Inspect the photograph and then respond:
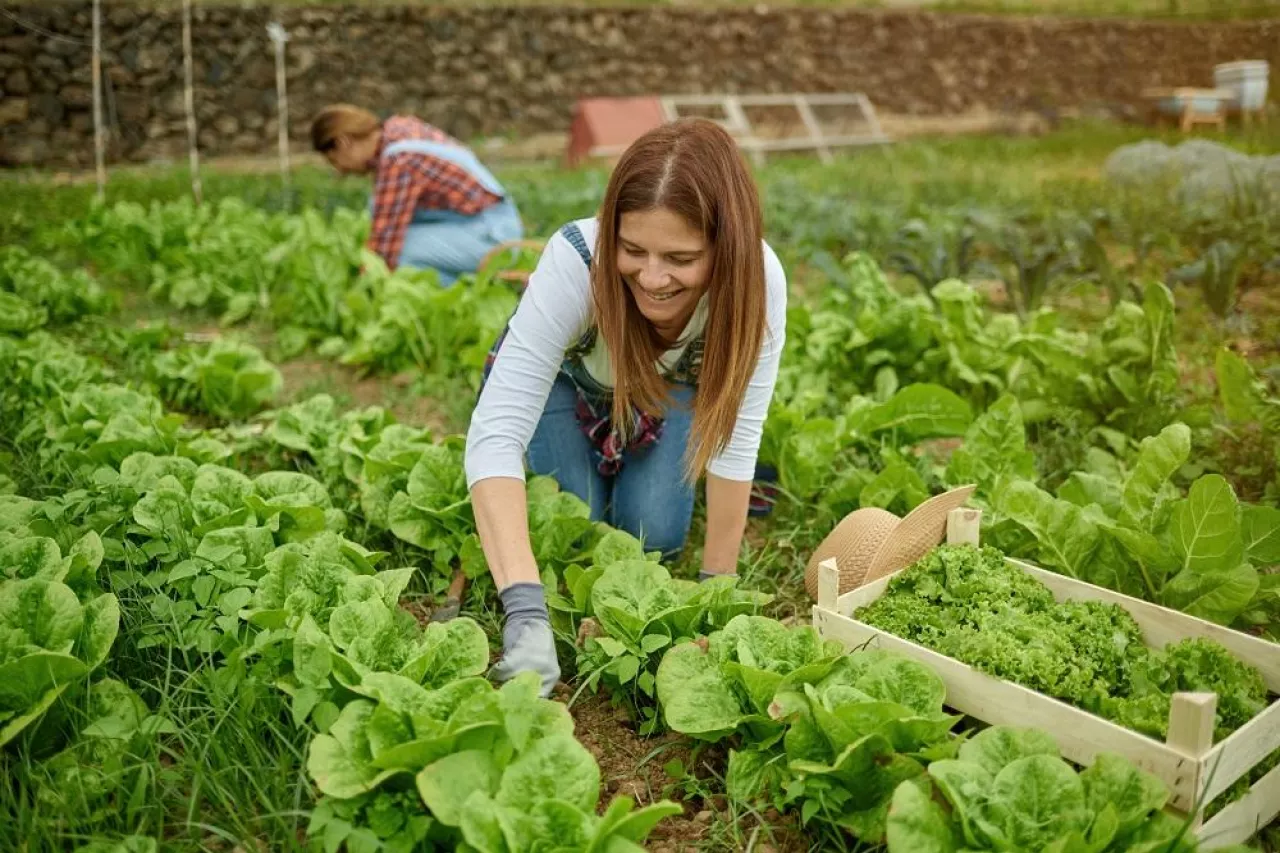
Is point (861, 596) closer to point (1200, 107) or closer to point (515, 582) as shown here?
point (515, 582)

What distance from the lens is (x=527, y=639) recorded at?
2080mm

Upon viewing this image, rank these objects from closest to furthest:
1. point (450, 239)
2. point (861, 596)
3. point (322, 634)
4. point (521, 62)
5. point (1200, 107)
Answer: point (322, 634) → point (861, 596) → point (450, 239) → point (1200, 107) → point (521, 62)

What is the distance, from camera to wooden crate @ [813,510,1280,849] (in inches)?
66.0

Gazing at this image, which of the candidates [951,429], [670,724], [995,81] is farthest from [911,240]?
[995,81]

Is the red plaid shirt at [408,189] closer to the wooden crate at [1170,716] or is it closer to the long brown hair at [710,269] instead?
the long brown hair at [710,269]

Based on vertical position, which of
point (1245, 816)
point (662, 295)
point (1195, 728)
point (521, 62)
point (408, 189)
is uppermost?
point (521, 62)

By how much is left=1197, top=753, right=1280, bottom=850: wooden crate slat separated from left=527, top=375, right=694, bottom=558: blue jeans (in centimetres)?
143

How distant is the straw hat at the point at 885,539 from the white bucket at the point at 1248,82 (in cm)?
1033

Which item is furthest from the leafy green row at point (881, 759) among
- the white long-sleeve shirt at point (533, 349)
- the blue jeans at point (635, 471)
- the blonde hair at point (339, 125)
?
the blonde hair at point (339, 125)

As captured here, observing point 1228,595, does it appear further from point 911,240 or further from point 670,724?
point 911,240

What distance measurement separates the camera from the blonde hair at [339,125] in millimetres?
5152

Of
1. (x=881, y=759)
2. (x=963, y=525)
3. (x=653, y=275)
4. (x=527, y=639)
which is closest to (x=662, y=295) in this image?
(x=653, y=275)

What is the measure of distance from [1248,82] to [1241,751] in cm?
1169

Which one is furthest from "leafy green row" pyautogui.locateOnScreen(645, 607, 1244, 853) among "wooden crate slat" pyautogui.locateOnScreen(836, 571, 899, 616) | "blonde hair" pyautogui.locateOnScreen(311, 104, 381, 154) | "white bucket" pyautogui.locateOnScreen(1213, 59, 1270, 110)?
"white bucket" pyautogui.locateOnScreen(1213, 59, 1270, 110)
